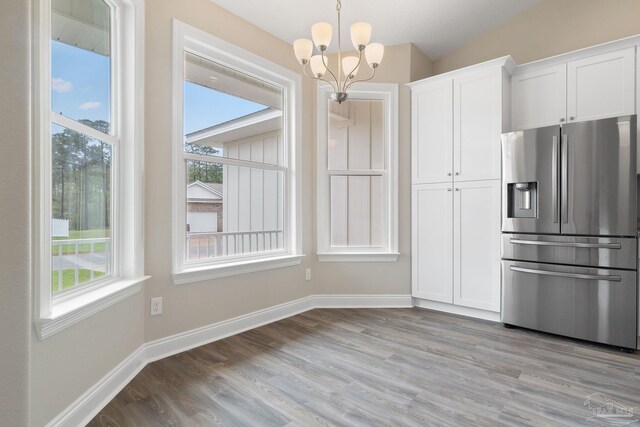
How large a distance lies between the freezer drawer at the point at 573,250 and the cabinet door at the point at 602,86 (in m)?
1.09

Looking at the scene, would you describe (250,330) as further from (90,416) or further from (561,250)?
(561,250)

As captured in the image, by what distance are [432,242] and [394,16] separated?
2.26m

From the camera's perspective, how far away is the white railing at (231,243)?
2691 mm

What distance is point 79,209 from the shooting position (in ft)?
5.81

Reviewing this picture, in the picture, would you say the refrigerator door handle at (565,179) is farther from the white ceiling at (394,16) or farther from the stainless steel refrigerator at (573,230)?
the white ceiling at (394,16)

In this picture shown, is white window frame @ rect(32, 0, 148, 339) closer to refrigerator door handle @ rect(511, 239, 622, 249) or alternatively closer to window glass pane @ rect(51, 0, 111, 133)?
window glass pane @ rect(51, 0, 111, 133)

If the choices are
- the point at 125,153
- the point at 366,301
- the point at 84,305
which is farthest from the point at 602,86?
the point at 84,305

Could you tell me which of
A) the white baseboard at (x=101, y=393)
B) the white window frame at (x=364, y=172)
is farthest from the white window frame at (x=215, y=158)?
the white baseboard at (x=101, y=393)

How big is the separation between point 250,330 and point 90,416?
136 centimetres

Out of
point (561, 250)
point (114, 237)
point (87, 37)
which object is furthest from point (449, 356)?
point (87, 37)

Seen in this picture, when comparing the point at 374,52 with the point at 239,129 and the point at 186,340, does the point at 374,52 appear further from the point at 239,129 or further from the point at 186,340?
the point at 186,340

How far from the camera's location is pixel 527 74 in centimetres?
316

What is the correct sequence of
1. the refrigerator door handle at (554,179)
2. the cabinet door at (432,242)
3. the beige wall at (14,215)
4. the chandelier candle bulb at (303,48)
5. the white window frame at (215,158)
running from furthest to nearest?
the cabinet door at (432,242) → the refrigerator door handle at (554,179) → the white window frame at (215,158) → the chandelier candle bulb at (303,48) → the beige wall at (14,215)

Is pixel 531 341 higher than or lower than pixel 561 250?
lower
